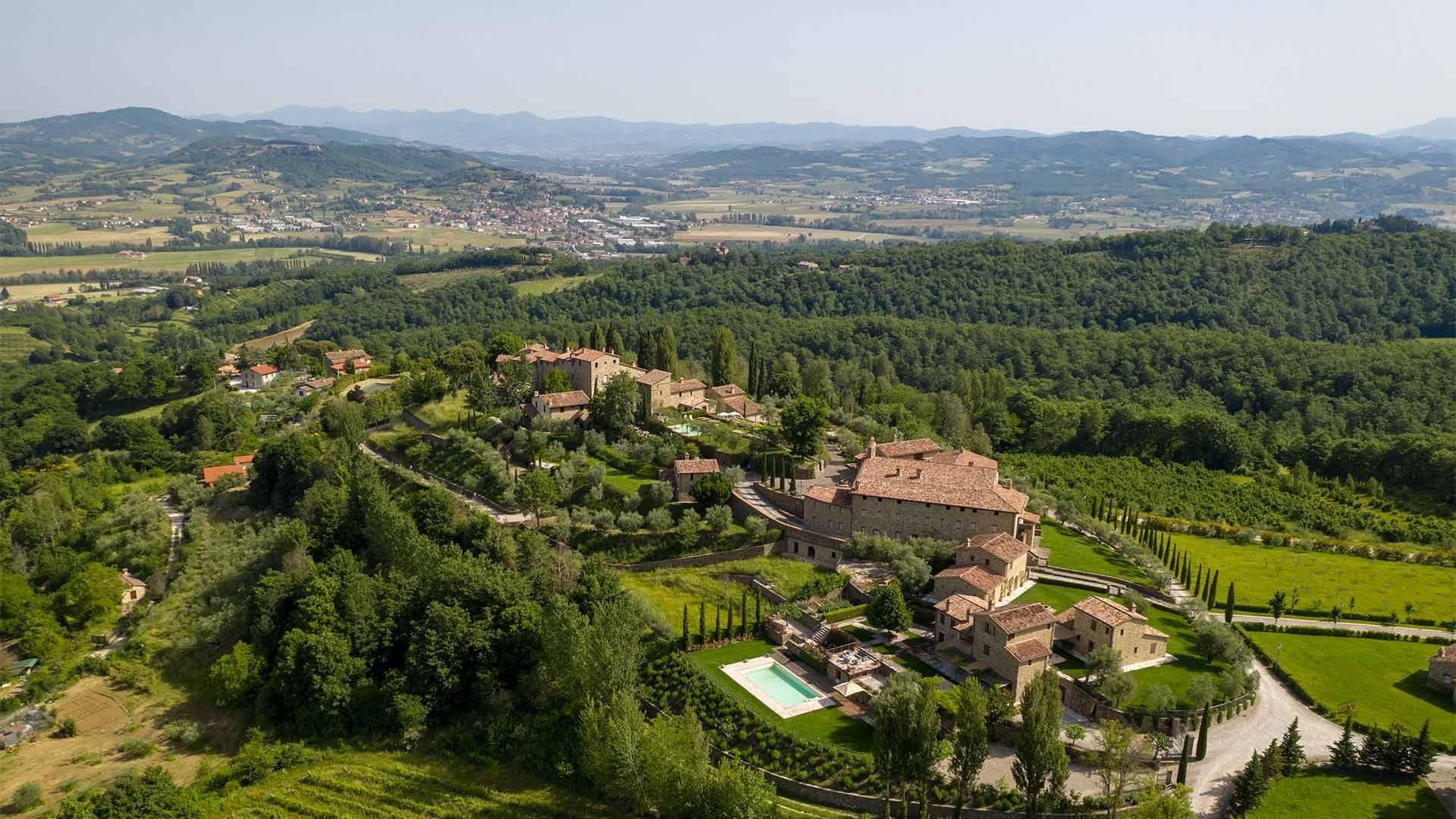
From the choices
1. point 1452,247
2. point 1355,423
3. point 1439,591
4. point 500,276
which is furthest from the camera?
point 500,276

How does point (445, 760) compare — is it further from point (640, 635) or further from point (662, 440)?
point (662, 440)

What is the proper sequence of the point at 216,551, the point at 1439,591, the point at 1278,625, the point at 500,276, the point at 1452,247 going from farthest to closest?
the point at 500,276 → the point at 1452,247 → the point at 216,551 → the point at 1439,591 → the point at 1278,625

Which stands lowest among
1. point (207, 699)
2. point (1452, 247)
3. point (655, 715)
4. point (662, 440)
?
point (207, 699)

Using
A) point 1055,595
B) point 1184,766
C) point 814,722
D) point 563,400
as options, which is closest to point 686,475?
point 563,400

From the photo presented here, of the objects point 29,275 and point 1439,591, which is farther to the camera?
point 29,275

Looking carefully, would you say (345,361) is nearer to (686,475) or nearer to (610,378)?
(610,378)

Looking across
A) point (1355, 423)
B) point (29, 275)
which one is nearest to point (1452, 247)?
point (1355, 423)

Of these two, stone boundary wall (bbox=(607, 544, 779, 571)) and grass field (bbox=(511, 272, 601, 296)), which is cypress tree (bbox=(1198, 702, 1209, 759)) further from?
grass field (bbox=(511, 272, 601, 296))
